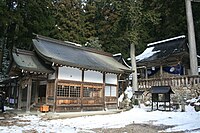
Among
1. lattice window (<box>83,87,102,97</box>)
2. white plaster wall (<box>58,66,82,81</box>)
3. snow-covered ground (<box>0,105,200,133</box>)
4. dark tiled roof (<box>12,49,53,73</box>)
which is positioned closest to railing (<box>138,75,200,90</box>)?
snow-covered ground (<box>0,105,200,133</box>)

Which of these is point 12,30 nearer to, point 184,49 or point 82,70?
point 82,70

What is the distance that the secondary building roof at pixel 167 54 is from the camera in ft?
76.3

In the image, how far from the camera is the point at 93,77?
727 inches

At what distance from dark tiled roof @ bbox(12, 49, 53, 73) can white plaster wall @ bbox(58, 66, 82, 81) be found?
78 cm

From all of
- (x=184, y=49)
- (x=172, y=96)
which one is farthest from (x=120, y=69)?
(x=184, y=49)

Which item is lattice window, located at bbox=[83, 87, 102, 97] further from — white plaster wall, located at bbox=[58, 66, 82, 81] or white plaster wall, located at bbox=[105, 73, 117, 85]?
Result: white plaster wall, located at bbox=[105, 73, 117, 85]

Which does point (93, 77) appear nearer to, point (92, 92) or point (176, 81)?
point (92, 92)

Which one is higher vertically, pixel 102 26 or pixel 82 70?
pixel 102 26

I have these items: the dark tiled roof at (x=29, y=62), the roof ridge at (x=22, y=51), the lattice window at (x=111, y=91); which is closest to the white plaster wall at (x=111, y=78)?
the lattice window at (x=111, y=91)

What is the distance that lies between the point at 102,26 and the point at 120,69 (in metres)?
19.0

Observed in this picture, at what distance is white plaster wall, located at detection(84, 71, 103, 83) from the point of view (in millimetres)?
17906

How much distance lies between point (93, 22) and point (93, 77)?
2318cm

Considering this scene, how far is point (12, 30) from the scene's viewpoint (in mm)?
26297

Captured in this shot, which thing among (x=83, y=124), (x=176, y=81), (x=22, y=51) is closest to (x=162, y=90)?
(x=176, y=81)
